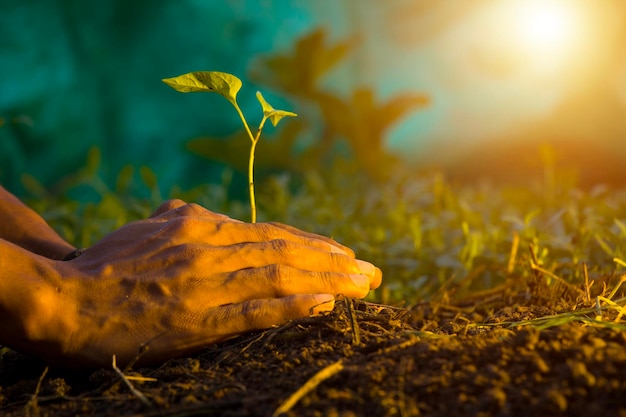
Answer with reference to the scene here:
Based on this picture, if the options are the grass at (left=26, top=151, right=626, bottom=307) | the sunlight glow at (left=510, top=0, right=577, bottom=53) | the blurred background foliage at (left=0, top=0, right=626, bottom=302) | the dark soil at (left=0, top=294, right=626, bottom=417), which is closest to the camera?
the dark soil at (left=0, top=294, right=626, bottom=417)

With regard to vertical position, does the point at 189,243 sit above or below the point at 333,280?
above

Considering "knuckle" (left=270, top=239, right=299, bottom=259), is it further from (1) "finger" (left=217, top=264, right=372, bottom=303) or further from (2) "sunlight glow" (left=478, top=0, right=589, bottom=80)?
(2) "sunlight glow" (left=478, top=0, right=589, bottom=80)

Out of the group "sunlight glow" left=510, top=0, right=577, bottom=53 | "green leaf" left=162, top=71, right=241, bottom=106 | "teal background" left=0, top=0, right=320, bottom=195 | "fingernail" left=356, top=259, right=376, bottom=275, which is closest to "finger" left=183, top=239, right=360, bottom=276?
"fingernail" left=356, top=259, right=376, bottom=275

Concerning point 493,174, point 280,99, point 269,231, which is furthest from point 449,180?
point 269,231

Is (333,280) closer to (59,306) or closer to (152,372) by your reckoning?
(152,372)

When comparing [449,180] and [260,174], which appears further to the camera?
[449,180]

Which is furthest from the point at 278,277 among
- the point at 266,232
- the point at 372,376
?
the point at 372,376

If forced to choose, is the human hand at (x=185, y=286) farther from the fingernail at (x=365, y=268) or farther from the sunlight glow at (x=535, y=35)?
the sunlight glow at (x=535, y=35)
